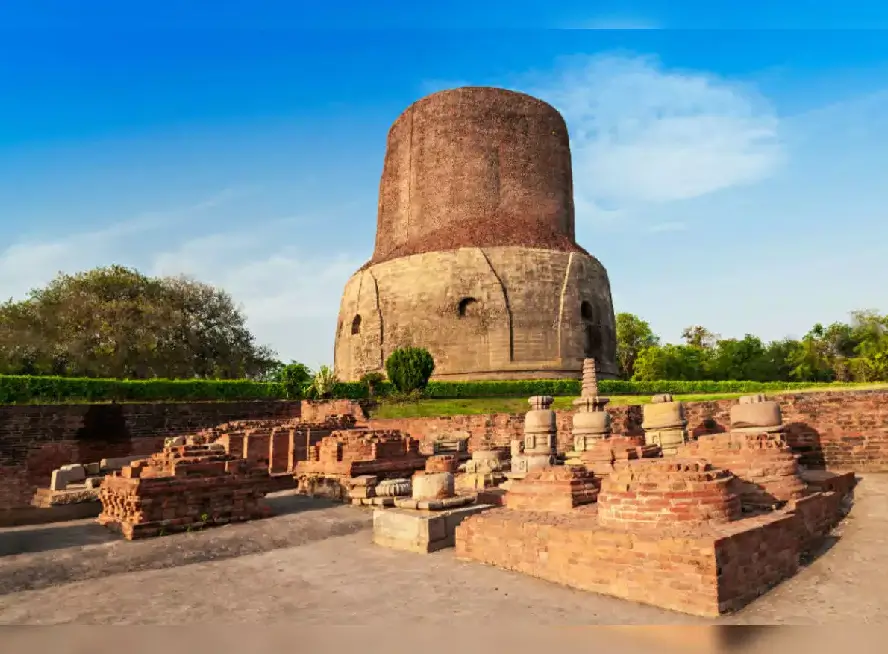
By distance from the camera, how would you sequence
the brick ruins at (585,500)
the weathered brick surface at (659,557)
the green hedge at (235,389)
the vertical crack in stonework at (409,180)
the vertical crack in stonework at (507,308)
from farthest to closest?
1. the vertical crack in stonework at (409,180)
2. the vertical crack in stonework at (507,308)
3. the green hedge at (235,389)
4. the brick ruins at (585,500)
5. the weathered brick surface at (659,557)

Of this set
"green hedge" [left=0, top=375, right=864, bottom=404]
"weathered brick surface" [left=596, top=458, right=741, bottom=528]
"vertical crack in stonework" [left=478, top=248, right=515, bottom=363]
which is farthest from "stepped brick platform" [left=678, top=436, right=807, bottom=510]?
"vertical crack in stonework" [left=478, top=248, right=515, bottom=363]

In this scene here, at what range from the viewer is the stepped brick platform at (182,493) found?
6.80 metres

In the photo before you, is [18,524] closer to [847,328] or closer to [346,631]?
[346,631]

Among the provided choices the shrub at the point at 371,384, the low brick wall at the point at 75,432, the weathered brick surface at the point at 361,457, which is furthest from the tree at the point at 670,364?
the weathered brick surface at the point at 361,457

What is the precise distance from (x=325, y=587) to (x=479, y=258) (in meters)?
20.8

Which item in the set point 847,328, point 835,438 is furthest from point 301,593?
point 847,328

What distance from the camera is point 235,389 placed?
19.0 meters

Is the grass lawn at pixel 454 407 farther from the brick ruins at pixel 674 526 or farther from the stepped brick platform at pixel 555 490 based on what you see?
the brick ruins at pixel 674 526

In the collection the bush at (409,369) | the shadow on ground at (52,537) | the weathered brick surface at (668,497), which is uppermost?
the bush at (409,369)

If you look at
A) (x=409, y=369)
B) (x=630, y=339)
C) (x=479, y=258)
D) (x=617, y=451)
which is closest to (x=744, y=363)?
(x=630, y=339)

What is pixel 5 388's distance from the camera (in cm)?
1445

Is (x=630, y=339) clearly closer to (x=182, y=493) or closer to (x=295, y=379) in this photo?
(x=295, y=379)

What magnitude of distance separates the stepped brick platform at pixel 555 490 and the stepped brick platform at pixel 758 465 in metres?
1.36

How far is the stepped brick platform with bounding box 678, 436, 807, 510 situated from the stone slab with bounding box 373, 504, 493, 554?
2.74 meters
